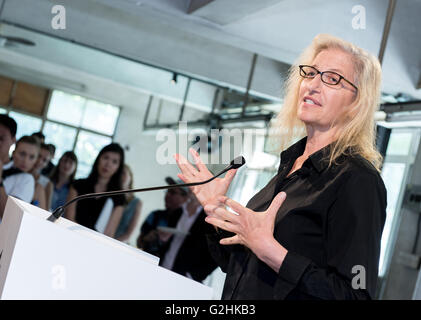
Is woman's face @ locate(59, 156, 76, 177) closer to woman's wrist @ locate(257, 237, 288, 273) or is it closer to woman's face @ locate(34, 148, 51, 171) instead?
woman's face @ locate(34, 148, 51, 171)

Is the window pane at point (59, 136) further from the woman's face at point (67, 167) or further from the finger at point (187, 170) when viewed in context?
the finger at point (187, 170)

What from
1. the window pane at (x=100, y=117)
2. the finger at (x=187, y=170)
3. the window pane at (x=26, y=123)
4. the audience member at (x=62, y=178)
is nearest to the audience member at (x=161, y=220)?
the window pane at (x=100, y=117)

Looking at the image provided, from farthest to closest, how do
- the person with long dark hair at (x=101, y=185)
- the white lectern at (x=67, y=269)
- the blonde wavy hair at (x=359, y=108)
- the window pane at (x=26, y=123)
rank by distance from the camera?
1. the window pane at (x=26, y=123)
2. the person with long dark hair at (x=101, y=185)
3. the blonde wavy hair at (x=359, y=108)
4. the white lectern at (x=67, y=269)

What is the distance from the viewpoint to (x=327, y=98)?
4.74ft

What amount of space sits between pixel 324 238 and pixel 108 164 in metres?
3.14

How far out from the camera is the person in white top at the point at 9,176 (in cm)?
346

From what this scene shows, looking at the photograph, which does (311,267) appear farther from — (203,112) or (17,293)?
(203,112)

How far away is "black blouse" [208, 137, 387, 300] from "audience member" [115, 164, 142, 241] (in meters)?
3.76

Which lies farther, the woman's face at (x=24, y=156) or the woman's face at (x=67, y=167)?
the woman's face at (x=67, y=167)

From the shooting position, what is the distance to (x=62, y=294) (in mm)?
880

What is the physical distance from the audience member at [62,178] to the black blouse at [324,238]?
363cm

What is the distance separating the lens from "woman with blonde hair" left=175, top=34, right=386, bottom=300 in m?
1.16

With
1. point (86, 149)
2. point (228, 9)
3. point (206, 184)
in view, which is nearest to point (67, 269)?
point (206, 184)

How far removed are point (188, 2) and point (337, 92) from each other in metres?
3.06
